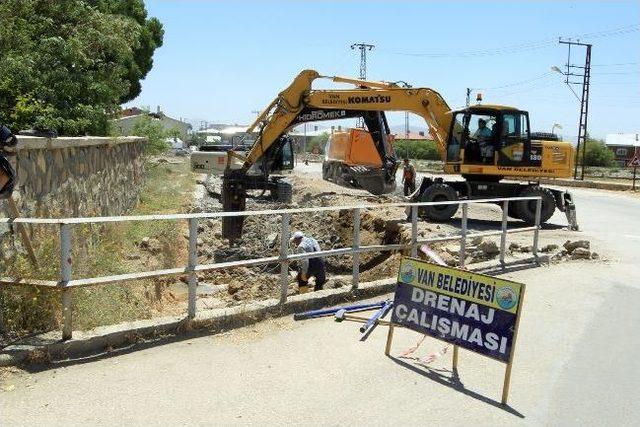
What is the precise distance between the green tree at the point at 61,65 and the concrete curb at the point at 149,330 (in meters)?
5.57

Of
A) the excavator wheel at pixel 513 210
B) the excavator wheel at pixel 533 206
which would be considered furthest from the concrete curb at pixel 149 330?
the excavator wheel at pixel 513 210

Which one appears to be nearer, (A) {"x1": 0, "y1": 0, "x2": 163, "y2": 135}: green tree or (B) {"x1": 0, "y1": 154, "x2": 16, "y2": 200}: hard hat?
(B) {"x1": 0, "y1": 154, "x2": 16, "y2": 200}: hard hat

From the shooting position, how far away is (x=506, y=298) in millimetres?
5387

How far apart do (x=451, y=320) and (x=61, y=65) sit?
10831 millimetres

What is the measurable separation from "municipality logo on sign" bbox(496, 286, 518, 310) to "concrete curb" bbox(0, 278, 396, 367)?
8.80 ft

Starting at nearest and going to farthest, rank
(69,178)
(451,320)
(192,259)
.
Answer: (451,320) < (192,259) < (69,178)

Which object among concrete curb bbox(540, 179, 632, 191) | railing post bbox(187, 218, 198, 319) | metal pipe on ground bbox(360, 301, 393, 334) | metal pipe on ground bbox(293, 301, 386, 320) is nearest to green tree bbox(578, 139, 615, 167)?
concrete curb bbox(540, 179, 632, 191)

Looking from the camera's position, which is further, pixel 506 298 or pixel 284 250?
pixel 284 250

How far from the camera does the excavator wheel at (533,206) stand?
17109 mm

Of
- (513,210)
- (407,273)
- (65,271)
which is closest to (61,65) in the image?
(65,271)

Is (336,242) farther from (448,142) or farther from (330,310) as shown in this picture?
(330,310)

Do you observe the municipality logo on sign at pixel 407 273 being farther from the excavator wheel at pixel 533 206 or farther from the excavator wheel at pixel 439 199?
the excavator wheel at pixel 533 206

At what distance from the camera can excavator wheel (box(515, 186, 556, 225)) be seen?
17.1 meters

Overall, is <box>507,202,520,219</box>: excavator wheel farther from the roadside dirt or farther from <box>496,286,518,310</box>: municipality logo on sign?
<box>496,286,518,310</box>: municipality logo on sign
